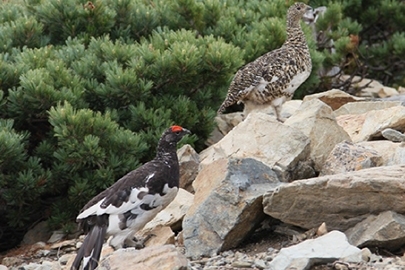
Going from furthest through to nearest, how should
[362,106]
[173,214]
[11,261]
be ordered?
[362,106] < [11,261] < [173,214]

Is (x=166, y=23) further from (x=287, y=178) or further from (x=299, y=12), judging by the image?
(x=287, y=178)

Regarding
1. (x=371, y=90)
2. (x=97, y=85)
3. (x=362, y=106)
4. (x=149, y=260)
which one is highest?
(x=149, y=260)

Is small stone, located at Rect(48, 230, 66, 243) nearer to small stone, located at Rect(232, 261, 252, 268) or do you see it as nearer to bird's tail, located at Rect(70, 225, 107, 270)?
bird's tail, located at Rect(70, 225, 107, 270)

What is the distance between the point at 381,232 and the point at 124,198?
1561mm

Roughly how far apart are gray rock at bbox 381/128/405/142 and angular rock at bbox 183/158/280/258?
126 cm

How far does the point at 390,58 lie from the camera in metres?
12.4

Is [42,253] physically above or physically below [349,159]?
below

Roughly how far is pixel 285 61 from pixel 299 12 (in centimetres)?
77

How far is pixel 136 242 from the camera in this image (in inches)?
227

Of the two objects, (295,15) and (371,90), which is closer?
(295,15)

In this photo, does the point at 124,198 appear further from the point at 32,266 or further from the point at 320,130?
the point at 320,130

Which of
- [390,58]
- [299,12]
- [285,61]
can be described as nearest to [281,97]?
[285,61]

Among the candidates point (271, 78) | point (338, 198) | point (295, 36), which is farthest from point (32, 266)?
point (295, 36)

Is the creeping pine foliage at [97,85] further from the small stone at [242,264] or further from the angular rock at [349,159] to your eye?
the small stone at [242,264]
